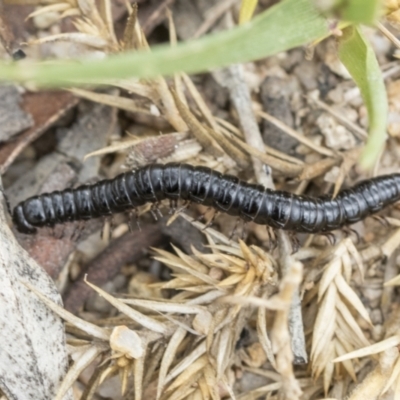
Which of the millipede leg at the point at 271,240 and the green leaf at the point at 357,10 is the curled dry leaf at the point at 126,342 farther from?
the green leaf at the point at 357,10

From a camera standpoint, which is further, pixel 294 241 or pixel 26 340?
pixel 294 241

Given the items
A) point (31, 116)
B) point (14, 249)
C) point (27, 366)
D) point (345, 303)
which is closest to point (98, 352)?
point (27, 366)

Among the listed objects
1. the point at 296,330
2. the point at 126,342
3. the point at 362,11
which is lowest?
the point at 296,330

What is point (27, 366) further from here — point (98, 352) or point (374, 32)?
point (374, 32)

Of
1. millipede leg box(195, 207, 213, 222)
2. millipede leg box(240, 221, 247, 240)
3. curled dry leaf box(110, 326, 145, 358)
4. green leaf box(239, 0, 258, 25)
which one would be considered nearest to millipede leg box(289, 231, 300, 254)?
millipede leg box(240, 221, 247, 240)

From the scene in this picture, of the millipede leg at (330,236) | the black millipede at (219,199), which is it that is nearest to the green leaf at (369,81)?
the black millipede at (219,199)

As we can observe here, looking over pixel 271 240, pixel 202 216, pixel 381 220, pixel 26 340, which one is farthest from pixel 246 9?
pixel 26 340

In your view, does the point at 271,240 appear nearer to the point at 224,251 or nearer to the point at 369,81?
the point at 224,251
